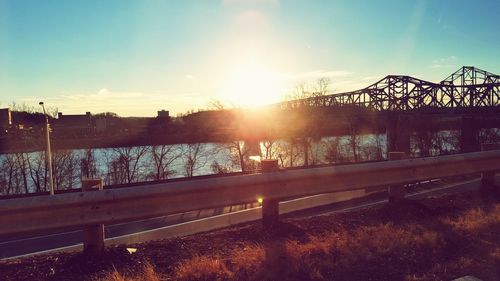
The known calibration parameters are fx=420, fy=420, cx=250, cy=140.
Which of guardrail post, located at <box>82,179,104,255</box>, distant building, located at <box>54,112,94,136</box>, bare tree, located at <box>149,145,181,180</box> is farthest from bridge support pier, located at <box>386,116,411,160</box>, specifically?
distant building, located at <box>54,112,94,136</box>

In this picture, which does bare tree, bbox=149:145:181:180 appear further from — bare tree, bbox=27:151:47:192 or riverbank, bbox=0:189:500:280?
riverbank, bbox=0:189:500:280

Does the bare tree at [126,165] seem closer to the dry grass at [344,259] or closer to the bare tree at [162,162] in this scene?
the bare tree at [162,162]

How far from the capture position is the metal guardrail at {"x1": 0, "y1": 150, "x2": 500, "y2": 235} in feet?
12.4

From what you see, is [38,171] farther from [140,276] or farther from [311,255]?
[311,255]

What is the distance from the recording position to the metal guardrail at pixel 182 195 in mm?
3789

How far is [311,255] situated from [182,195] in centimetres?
143

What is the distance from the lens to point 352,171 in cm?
539

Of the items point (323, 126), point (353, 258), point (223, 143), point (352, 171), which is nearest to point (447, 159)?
point (352, 171)

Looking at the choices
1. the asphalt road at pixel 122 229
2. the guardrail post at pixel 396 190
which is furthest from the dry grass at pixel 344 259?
the asphalt road at pixel 122 229

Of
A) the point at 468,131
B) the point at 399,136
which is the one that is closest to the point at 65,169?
the point at 399,136

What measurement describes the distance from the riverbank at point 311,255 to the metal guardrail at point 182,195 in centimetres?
43

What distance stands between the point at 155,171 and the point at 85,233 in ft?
108

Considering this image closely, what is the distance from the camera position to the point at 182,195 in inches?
171

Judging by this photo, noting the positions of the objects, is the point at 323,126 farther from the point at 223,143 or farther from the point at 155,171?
the point at 155,171
